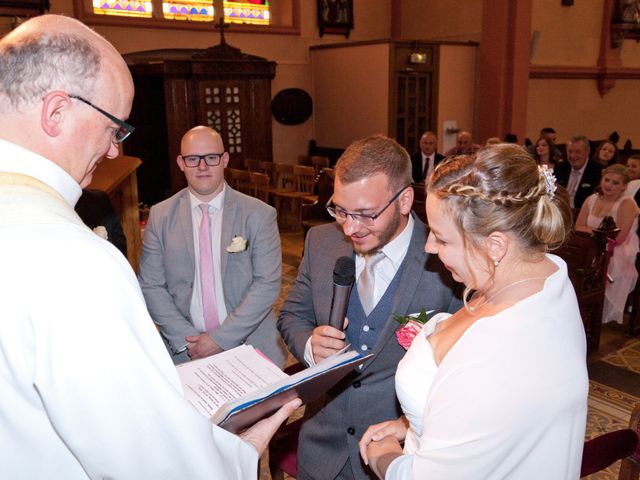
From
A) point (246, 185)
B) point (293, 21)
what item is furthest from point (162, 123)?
point (293, 21)

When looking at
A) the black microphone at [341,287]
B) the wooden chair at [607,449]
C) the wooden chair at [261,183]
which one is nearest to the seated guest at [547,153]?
the wooden chair at [261,183]

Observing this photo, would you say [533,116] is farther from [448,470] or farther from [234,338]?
[448,470]

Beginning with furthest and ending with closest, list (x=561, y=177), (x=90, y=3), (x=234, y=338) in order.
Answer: (x=90, y=3), (x=561, y=177), (x=234, y=338)

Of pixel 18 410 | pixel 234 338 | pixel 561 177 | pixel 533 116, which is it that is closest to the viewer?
pixel 18 410

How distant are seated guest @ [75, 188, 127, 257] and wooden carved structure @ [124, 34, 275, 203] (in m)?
7.17

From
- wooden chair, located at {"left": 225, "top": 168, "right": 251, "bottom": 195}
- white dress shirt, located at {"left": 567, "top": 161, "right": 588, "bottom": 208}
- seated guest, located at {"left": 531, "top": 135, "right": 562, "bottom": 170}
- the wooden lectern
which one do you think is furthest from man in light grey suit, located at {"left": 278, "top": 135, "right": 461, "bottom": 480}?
wooden chair, located at {"left": 225, "top": 168, "right": 251, "bottom": 195}

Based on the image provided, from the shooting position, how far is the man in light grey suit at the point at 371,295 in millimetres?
2072

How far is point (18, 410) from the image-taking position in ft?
3.55

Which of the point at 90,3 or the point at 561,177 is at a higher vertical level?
the point at 90,3

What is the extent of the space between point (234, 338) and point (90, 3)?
8.95m

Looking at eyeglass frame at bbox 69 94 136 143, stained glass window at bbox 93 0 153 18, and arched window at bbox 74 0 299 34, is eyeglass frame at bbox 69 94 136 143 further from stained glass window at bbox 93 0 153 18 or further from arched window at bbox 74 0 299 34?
stained glass window at bbox 93 0 153 18

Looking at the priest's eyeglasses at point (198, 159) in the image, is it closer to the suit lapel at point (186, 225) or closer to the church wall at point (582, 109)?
the suit lapel at point (186, 225)

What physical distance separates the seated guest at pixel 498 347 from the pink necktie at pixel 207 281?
1.56m

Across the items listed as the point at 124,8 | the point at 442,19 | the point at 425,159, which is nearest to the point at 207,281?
the point at 425,159
